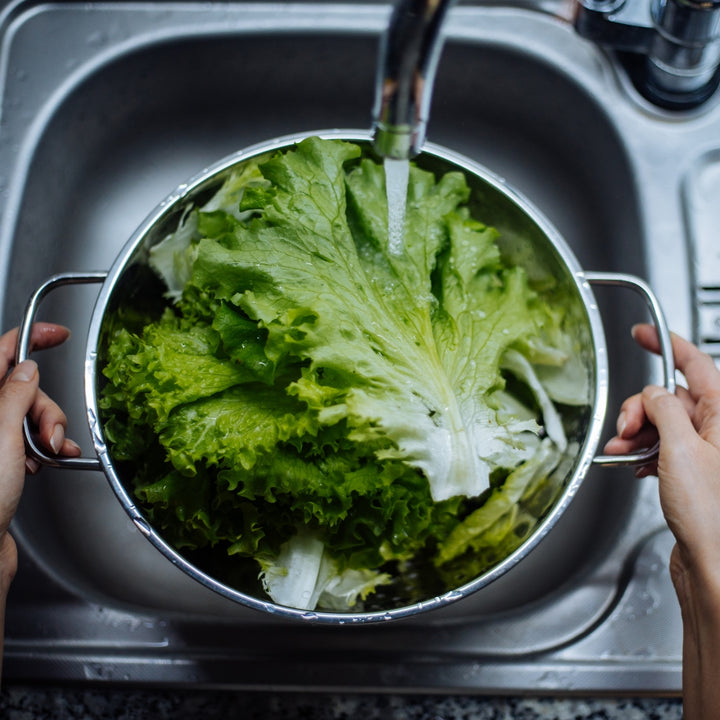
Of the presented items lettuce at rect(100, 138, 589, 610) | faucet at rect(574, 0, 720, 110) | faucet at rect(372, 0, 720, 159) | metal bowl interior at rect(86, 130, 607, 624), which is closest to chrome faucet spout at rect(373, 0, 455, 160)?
faucet at rect(372, 0, 720, 159)

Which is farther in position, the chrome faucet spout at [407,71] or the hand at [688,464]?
the hand at [688,464]

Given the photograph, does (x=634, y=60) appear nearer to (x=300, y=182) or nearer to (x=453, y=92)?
(x=453, y=92)

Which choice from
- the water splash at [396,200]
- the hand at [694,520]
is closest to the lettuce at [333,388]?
the water splash at [396,200]

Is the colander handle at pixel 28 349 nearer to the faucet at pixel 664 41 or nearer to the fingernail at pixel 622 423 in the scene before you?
the fingernail at pixel 622 423

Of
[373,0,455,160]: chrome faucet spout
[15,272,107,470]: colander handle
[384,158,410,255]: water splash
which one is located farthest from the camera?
[15,272,107,470]: colander handle

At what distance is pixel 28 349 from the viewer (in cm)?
100

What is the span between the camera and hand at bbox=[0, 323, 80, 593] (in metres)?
0.91

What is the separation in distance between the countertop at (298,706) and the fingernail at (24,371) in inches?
18.6

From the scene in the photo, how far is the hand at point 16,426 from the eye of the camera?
0.91 metres

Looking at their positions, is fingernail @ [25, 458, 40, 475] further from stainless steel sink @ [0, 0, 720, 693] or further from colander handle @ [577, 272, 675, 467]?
colander handle @ [577, 272, 675, 467]

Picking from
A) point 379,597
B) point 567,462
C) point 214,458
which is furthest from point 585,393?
point 214,458

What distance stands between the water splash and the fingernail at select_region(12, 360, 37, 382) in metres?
0.49

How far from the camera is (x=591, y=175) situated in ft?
4.40

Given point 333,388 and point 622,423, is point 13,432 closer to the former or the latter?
point 333,388
